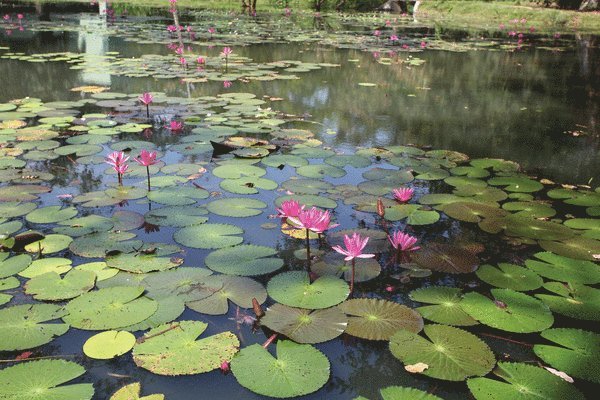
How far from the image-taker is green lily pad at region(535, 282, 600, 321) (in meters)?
1.59

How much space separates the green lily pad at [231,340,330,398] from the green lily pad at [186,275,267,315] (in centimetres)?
24

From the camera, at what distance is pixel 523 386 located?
4.14 feet

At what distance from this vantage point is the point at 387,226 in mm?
2225

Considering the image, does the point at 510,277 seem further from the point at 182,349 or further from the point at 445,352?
the point at 182,349

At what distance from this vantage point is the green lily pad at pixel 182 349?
130 cm

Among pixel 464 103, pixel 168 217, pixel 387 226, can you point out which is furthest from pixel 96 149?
pixel 464 103

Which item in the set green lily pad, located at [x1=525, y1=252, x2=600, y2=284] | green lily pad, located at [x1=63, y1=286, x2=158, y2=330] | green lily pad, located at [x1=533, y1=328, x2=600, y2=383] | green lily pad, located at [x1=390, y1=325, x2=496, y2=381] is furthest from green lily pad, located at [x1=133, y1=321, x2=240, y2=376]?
green lily pad, located at [x1=525, y1=252, x2=600, y2=284]

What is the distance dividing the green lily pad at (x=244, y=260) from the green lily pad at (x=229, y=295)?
0.05 meters

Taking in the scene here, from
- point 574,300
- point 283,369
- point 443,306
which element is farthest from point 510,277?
Answer: point 283,369

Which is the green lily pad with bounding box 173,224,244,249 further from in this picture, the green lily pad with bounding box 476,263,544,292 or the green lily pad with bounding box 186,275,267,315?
the green lily pad with bounding box 476,263,544,292

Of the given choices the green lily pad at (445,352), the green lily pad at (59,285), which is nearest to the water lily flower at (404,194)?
the green lily pad at (445,352)

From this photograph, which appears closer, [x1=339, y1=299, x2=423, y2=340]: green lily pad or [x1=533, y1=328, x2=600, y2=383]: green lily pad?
[x1=533, y1=328, x2=600, y2=383]: green lily pad

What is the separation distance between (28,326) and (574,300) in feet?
6.11

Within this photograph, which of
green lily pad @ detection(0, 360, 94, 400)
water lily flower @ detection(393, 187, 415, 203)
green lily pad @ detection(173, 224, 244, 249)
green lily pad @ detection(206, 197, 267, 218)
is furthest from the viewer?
water lily flower @ detection(393, 187, 415, 203)
